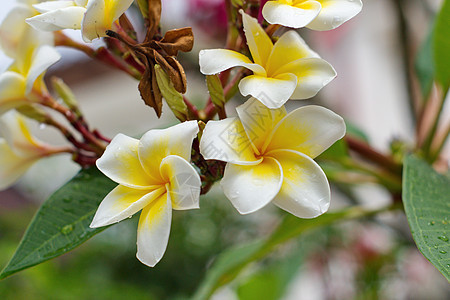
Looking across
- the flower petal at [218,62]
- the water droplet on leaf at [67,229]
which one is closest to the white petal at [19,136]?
the water droplet on leaf at [67,229]

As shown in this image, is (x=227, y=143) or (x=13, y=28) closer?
(x=227, y=143)

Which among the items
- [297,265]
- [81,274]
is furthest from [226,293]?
[297,265]

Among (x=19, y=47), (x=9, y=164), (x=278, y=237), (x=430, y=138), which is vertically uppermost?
(x=19, y=47)

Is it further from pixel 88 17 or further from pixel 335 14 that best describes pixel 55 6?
pixel 335 14

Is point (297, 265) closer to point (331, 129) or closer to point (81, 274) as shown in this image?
point (81, 274)

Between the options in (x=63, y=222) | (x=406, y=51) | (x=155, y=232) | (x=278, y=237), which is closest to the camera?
(x=155, y=232)

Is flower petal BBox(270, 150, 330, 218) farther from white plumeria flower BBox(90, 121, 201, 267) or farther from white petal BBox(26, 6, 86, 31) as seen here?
white petal BBox(26, 6, 86, 31)

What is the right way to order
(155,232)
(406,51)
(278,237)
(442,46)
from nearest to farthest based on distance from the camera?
1. (155,232)
2. (442,46)
3. (278,237)
4. (406,51)

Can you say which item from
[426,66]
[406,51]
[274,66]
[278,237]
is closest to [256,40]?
[274,66]

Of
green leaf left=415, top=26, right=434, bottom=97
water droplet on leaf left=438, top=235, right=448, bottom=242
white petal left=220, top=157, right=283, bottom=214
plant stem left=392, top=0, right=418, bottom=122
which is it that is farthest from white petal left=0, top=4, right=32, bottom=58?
plant stem left=392, top=0, right=418, bottom=122

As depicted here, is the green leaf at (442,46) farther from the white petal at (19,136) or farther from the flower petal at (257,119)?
the white petal at (19,136)
